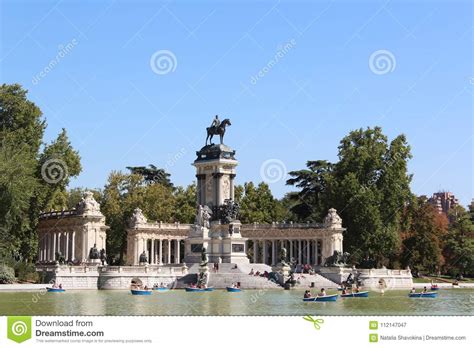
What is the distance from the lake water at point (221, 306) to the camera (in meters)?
43.1

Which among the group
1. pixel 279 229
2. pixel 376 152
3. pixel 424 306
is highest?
pixel 376 152

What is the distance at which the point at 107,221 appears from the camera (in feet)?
327

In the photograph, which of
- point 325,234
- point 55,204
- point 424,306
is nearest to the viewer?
point 424,306

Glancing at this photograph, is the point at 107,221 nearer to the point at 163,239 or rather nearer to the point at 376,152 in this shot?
the point at 163,239

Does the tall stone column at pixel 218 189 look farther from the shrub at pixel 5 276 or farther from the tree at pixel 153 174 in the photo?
the tree at pixel 153 174

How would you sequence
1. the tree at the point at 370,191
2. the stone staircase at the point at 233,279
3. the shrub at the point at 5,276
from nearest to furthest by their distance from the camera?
1. the shrub at the point at 5,276
2. the stone staircase at the point at 233,279
3. the tree at the point at 370,191

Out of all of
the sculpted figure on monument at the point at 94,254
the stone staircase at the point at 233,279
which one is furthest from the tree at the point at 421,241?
the sculpted figure on monument at the point at 94,254

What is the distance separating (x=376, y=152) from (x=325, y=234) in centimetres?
1086

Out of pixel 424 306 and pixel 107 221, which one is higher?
pixel 107 221

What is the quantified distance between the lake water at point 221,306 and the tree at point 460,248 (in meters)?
49.3
